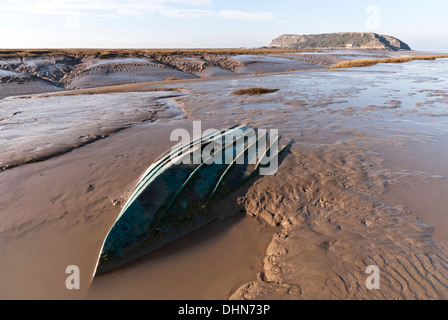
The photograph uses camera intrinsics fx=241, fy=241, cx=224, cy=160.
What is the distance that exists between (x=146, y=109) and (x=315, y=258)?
31.2 ft

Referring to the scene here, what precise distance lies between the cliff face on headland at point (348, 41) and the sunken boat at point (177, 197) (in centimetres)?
14305

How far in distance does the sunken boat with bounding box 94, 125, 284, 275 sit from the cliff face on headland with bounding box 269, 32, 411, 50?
14305 centimetres

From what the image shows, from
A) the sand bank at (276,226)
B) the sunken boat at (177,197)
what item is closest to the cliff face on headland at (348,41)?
the sand bank at (276,226)

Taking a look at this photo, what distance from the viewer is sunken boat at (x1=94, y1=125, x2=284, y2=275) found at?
297 centimetres

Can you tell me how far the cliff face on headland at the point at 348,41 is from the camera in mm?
125137

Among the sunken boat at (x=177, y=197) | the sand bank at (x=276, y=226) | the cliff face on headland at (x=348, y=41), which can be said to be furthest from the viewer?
the cliff face on headland at (x=348, y=41)

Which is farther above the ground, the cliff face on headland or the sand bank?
the cliff face on headland

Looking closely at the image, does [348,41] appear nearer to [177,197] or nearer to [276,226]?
[276,226]

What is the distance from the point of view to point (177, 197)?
349 centimetres

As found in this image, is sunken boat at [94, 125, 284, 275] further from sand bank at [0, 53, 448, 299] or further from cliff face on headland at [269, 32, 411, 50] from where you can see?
cliff face on headland at [269, 32, 411, 50]

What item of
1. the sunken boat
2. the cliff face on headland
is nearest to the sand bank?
the sunken boat

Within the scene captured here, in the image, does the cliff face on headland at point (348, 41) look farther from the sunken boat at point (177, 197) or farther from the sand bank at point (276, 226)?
the sunken boat at point (177, 197)

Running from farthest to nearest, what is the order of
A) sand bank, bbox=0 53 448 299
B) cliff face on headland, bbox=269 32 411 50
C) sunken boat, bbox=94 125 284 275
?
cliff face on headland, bbox=269 32 411 50, sunken boat, bbox=94 125 284 275, sand bank, bbox=0 53 448 299

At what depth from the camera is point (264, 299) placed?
234 cm
